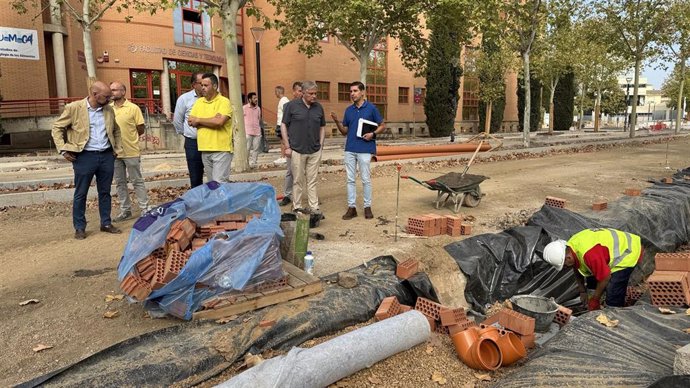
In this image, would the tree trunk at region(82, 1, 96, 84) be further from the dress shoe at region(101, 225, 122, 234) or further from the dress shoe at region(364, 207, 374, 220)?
the dress shoe at region(364, 207, 374, 220)

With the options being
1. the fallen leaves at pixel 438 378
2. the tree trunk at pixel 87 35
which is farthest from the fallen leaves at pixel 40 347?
the tree trunk at pixel 87 35

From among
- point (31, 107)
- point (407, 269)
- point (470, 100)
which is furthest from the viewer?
point (470, 100)

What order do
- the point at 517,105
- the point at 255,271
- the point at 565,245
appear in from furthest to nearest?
the point at 517,105 < the point at 565,245 < the point at 255,271

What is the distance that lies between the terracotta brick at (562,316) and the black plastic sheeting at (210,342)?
149 centimetres

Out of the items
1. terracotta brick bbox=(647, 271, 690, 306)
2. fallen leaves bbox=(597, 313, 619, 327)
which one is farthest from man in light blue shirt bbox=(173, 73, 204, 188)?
terracotta brick bbox=(647, 271, 690, 306)

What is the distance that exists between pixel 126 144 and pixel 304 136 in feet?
8.02

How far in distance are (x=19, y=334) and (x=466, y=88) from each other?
34.1 metres

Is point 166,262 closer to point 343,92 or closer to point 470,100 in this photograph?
point 343,92

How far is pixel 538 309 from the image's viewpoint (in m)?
4.35

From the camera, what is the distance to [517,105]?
3778 cm

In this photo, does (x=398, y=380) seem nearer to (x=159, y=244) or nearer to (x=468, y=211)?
(x=159, y=244)

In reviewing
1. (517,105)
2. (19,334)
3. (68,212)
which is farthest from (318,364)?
(517,105)

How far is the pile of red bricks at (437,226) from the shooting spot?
6.01 meters

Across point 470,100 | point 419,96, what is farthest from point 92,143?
point 470,100
